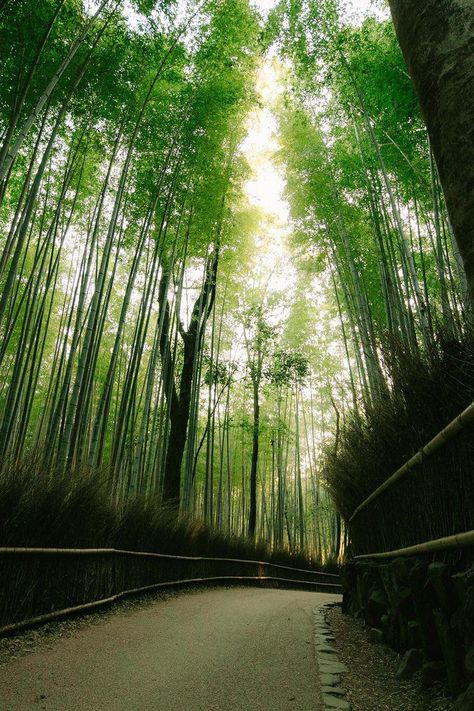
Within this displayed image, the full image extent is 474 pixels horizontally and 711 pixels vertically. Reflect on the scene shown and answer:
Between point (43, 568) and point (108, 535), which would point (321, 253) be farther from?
point (43, 568)

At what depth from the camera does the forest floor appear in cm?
158

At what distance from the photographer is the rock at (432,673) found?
5.45ft

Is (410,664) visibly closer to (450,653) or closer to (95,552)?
(450,653)

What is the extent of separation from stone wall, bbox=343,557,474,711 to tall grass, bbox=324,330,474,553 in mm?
195

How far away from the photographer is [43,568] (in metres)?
2.53

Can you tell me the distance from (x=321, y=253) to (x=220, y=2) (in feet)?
11.8

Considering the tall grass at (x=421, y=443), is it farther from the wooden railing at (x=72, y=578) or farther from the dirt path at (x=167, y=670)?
the wooden railing at (x=72, y=578)

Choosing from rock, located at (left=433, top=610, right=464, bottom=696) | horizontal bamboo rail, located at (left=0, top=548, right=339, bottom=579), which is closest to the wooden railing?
horizontal bamboo rail, located at (left=0, top=548, right=339, bottom=579)

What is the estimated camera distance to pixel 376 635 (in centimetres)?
268

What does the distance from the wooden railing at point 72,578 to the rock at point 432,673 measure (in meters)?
1.93

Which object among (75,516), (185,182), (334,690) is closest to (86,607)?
(75,516)

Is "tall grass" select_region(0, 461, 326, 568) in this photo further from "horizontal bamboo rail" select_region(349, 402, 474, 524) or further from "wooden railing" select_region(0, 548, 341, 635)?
"horizontal bamboo rail" select_region(349, 402, 474, 524)

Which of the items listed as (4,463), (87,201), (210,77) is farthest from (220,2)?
(4,463)

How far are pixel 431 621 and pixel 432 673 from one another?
179 millimetres
